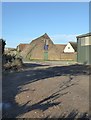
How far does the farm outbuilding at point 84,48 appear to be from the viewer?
146 feet

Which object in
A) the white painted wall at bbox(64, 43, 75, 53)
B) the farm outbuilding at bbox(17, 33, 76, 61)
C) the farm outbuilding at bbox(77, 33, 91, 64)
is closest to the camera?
the farm outbuilding at bbox(77, 33, 91, 64)

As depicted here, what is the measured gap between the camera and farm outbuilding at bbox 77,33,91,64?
44625 millimetres

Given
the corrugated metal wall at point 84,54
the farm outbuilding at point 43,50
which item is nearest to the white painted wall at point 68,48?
the farm outbuilding at point 43,50

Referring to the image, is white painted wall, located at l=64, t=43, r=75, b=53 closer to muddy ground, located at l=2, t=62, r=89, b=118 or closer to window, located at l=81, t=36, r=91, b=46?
window, located at l=81, t=36, r=91, b=46

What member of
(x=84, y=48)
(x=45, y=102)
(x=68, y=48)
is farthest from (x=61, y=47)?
(x=45, y=102)

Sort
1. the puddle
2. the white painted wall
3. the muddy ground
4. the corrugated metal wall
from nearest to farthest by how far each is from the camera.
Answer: the muddy ground, the puddle, the corrugated metal wall, the white painted wall

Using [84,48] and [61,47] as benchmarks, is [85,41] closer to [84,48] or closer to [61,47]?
[84,48]

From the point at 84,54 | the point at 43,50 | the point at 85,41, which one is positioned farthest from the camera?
the point at 43,50

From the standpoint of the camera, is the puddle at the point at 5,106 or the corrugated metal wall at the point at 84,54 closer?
the puddle at the point at 5,106

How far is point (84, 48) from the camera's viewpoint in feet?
151

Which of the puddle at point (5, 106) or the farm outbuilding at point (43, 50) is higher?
the farm outbuilding at point (43, 50)

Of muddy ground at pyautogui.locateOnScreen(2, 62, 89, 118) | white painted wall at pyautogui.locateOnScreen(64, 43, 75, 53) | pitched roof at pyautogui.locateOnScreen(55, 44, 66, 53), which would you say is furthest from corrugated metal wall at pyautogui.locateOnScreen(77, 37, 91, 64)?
white painted wall at pyautogui.locateOnScreen(64, 43, 75, 53)

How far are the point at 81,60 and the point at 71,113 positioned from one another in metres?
38.6

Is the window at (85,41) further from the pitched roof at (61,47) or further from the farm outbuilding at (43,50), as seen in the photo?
the pitched roof at (61,47)
